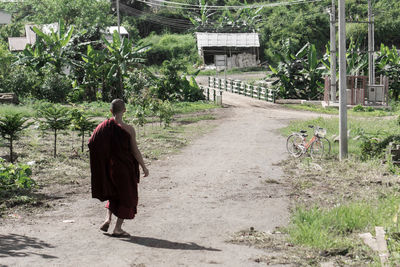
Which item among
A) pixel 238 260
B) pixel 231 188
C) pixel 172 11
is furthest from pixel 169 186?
pixel 172 11

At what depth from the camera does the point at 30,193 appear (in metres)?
10.5

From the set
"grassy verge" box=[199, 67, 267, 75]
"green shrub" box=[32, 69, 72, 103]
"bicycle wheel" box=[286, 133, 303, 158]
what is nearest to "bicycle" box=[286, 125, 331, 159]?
"bicycle wheel" box=[286, 133, 303, 158]

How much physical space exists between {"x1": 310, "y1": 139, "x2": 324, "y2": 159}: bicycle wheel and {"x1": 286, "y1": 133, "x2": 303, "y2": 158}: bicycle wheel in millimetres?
349

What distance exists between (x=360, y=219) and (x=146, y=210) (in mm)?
3268

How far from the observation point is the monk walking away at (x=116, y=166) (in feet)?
24.8

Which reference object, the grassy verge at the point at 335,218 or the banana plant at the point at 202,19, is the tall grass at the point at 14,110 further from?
the banana plant at the point at 202,19

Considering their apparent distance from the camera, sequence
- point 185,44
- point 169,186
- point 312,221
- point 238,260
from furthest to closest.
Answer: point 185,44
point 169,186
point 312,221
point 238,260

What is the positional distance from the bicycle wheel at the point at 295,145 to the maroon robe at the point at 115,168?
7823 millimetres

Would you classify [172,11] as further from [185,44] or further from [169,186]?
[169,186]

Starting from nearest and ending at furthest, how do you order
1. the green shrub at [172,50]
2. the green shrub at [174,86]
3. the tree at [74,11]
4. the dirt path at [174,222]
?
the dirt path at [174,222] < the green shrub at [174,86] < the tree at [74,11] < the green shrub at [172,50]

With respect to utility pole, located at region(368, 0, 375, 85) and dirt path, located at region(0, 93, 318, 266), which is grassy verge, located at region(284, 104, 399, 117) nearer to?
utility pole, located at region(368, 0, 375, 85)

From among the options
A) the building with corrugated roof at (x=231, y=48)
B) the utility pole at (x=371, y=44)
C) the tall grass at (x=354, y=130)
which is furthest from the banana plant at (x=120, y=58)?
the building with corrugated roof at (x=231, y=48)

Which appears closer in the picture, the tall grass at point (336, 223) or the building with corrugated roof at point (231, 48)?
Result: the tall grass at point (336, 223)

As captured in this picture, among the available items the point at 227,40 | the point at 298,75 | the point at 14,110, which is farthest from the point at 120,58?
the point at 227,40
